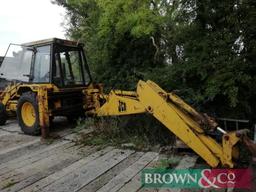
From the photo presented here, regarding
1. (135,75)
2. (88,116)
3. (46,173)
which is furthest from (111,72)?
(46,173)

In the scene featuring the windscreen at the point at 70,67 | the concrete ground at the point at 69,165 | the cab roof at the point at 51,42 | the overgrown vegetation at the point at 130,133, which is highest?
the cab roof at the point at 51,42

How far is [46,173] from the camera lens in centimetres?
439

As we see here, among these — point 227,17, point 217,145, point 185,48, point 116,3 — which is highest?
point 116,3

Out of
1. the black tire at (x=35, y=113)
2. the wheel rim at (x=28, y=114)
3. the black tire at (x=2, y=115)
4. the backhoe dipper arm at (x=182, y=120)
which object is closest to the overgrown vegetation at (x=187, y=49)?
the backhoe dipper arm at (x=182, y=120)

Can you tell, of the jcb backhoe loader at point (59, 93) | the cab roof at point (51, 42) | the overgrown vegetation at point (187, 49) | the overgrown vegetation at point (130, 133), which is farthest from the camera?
the cab roof at point (51, 42)

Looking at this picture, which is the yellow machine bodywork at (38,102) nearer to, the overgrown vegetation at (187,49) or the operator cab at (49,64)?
the operator cab at (49,64)

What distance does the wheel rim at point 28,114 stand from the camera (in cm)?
690

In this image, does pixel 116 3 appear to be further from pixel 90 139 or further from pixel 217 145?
pixel 217 145

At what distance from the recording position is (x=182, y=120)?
443cm

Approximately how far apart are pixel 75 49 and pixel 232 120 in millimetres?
4085

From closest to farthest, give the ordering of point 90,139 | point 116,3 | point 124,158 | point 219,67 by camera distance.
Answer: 1. point 124,158
2. point 219,67
3. point 90,139
4. point 116,3

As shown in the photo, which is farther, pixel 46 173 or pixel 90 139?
pixel 90 139

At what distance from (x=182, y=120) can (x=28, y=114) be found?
4.03 meters

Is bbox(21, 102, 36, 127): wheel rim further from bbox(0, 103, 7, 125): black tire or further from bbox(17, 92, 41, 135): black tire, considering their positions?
bbox(0, 103, 7, 125): black tire
